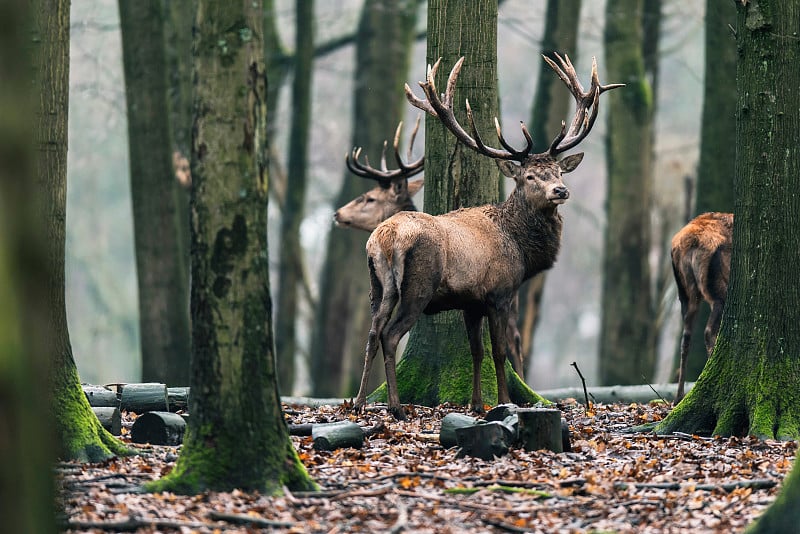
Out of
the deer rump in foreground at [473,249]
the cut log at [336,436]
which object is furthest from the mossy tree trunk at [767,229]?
the cut log at [336,436]

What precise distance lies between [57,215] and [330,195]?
24.3m

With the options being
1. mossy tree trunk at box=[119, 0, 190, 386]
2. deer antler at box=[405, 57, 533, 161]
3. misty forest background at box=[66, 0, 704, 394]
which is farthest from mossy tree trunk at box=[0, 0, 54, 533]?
misty forest background at box=[66, 0, 704, 394]

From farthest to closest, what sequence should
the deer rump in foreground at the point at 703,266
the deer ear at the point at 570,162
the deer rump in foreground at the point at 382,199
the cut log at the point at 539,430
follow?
1. the deer rump in foreground at the point at 382,199
2. the deer rump in foreground at the point at 703,266
3. the deer ear at the point at 570,162
4. the cut log at the point at 539,430

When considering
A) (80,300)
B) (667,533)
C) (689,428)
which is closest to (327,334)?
(689,428)

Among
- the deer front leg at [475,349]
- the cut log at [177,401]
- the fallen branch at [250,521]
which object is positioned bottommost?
the fallen branch at [250,521]

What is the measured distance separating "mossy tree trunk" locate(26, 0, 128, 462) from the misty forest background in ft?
64.5

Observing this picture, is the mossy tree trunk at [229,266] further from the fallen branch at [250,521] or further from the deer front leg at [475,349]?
the deer front leg at [475,349]

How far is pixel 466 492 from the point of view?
7031 millimetres

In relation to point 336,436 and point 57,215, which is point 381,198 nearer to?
point 336,436

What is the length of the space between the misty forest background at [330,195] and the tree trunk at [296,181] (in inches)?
277

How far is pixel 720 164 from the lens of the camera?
16.1m

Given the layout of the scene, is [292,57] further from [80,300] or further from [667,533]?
[80,300]

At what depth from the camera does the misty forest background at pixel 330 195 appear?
1282 inches

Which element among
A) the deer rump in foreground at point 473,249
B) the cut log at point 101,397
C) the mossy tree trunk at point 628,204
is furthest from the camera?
the mossy tree trunk at point 628,204
